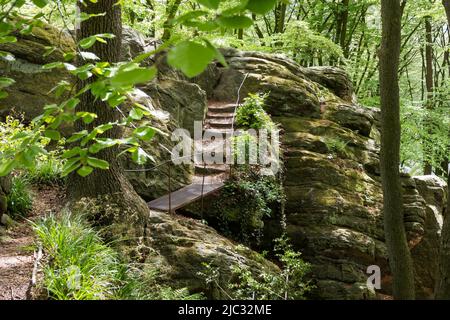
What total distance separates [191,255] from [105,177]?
5.99 ft

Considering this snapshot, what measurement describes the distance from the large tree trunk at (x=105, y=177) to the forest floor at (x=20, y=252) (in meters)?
0.79

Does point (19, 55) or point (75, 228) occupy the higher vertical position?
point (19, 55)

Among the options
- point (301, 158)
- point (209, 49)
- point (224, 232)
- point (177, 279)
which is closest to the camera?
point (209, 49)

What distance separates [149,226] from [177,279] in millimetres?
945

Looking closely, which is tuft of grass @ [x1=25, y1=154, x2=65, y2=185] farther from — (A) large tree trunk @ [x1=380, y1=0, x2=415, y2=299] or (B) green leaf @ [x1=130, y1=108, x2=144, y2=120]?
(B) green leaf @ [x1=130, y1=108, x2=144, y2=120]

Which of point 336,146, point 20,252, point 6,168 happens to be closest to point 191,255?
point 20,252

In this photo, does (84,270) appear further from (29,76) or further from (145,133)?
(29,76)

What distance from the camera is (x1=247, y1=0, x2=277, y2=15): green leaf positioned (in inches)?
40.6

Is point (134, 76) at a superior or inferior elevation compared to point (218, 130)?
inferior

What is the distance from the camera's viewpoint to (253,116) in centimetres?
1034

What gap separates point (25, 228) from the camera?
5832 millimetres
